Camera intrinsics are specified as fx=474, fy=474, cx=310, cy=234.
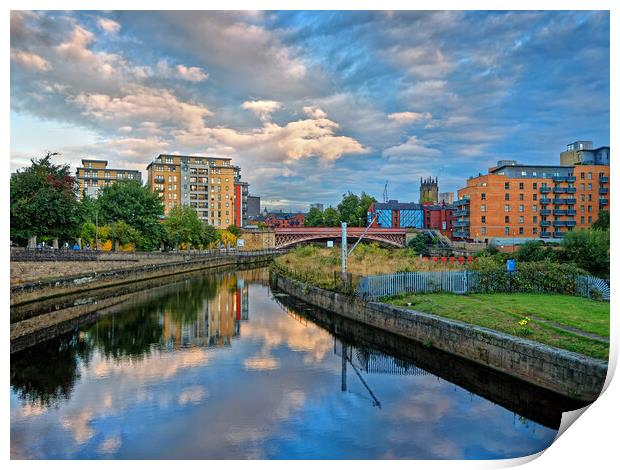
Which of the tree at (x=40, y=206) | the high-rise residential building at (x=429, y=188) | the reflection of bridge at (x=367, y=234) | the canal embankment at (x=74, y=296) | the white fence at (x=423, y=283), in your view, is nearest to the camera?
the canal embankment at (x=74, y=296)

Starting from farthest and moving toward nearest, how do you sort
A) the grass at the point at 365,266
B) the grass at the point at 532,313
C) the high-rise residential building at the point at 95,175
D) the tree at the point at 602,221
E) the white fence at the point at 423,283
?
the high-rise residential building at the point at 95,175 < the tree at the point at 602,221 < the grass at the point at 365,266 < the white fence at the point at 423,283 < the grass at the point at 532,313

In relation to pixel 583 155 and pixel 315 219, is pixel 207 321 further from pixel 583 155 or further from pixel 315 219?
pixel 315 219

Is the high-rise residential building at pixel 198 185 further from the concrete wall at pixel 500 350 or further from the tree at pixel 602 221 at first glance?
the concrete wall at pixel 500 350

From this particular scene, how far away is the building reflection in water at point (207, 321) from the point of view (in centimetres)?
1653

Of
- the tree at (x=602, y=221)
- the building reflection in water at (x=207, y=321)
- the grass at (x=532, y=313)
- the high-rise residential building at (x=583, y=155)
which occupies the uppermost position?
the high-rise residential building at (x=583, y=155)

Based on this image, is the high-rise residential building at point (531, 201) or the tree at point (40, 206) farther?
the high-rise residential building at point (531, 201)

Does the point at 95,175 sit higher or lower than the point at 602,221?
higher

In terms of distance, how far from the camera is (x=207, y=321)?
20531mm

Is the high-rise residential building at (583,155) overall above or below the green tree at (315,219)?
above

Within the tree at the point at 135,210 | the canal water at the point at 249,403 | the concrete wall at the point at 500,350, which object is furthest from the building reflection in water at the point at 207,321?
the tree at the point at 135,210

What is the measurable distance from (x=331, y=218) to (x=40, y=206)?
71162 millimetres

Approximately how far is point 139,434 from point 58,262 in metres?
23.1

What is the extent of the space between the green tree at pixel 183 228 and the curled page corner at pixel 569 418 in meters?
48.0

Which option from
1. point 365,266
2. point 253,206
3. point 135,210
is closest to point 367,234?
point 135,210
